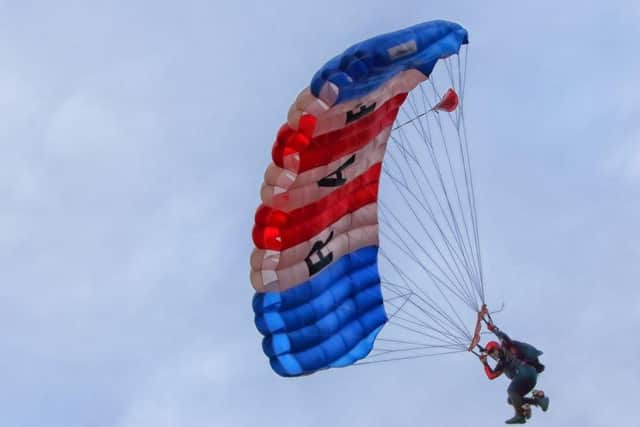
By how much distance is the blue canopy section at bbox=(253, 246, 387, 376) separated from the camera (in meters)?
33.1

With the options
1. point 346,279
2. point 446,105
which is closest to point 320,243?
point 346,279

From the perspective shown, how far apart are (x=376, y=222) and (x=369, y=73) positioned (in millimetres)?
4299

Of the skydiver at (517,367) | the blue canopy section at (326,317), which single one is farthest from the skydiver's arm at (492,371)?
the blue canopy section at (326,317)

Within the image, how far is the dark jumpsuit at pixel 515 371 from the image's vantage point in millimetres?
33031

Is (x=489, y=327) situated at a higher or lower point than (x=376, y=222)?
lower

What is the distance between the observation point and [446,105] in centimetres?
3494

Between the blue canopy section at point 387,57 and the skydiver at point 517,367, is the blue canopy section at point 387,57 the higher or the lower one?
the higher one

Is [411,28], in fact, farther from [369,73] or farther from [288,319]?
[288,319]

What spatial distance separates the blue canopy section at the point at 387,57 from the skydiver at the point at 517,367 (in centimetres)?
445

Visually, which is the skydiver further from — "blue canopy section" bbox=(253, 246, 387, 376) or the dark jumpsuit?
"blue canopy section" bbox=(253, 246, 387, 376)

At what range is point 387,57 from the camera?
1265 inches

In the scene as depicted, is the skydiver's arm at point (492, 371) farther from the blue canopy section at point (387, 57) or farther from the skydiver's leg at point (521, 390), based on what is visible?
the blue canopy section at point (387, 57)

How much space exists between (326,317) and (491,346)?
284cm

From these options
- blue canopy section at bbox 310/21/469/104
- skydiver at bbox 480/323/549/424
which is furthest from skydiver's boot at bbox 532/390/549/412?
blue canopy section at bbox 310/21/469/104
